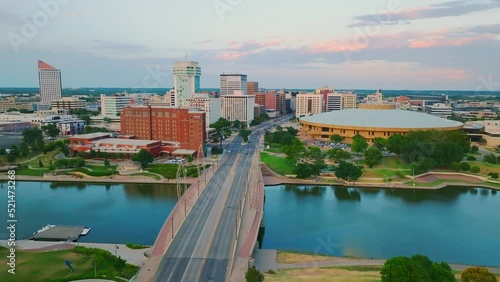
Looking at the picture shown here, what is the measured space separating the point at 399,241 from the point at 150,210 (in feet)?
48.5

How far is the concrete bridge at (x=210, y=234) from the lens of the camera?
13.7 m

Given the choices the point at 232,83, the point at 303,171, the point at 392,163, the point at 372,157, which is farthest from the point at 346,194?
the point at 232,83

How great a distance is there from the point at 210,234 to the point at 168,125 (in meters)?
25.8

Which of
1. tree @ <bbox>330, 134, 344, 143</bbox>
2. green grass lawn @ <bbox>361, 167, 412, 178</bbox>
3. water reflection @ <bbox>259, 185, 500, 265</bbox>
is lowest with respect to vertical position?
water reflection @ <bbox>259, 185, 500, 265</bbox>

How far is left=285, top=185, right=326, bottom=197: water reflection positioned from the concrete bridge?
3883 millimetres

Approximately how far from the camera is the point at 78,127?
55.4 metres

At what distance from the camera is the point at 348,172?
29781 mm

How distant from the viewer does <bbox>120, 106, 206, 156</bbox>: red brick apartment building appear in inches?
1556

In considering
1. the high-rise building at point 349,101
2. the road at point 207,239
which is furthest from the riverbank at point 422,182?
the high-rise building at point 349,101

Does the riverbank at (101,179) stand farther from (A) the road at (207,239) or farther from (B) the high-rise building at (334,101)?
(B) the high-rise building at (334,101)

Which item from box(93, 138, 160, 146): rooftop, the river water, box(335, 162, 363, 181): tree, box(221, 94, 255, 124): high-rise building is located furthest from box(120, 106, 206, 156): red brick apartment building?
box(221, 94, 255, 124): high-rise building

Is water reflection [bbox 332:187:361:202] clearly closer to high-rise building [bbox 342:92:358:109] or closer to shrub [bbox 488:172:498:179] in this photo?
shrub [bbox 488:172:498:179]

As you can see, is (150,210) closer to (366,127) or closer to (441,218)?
(441,218)

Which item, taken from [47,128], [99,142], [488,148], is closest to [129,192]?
[99,142]
